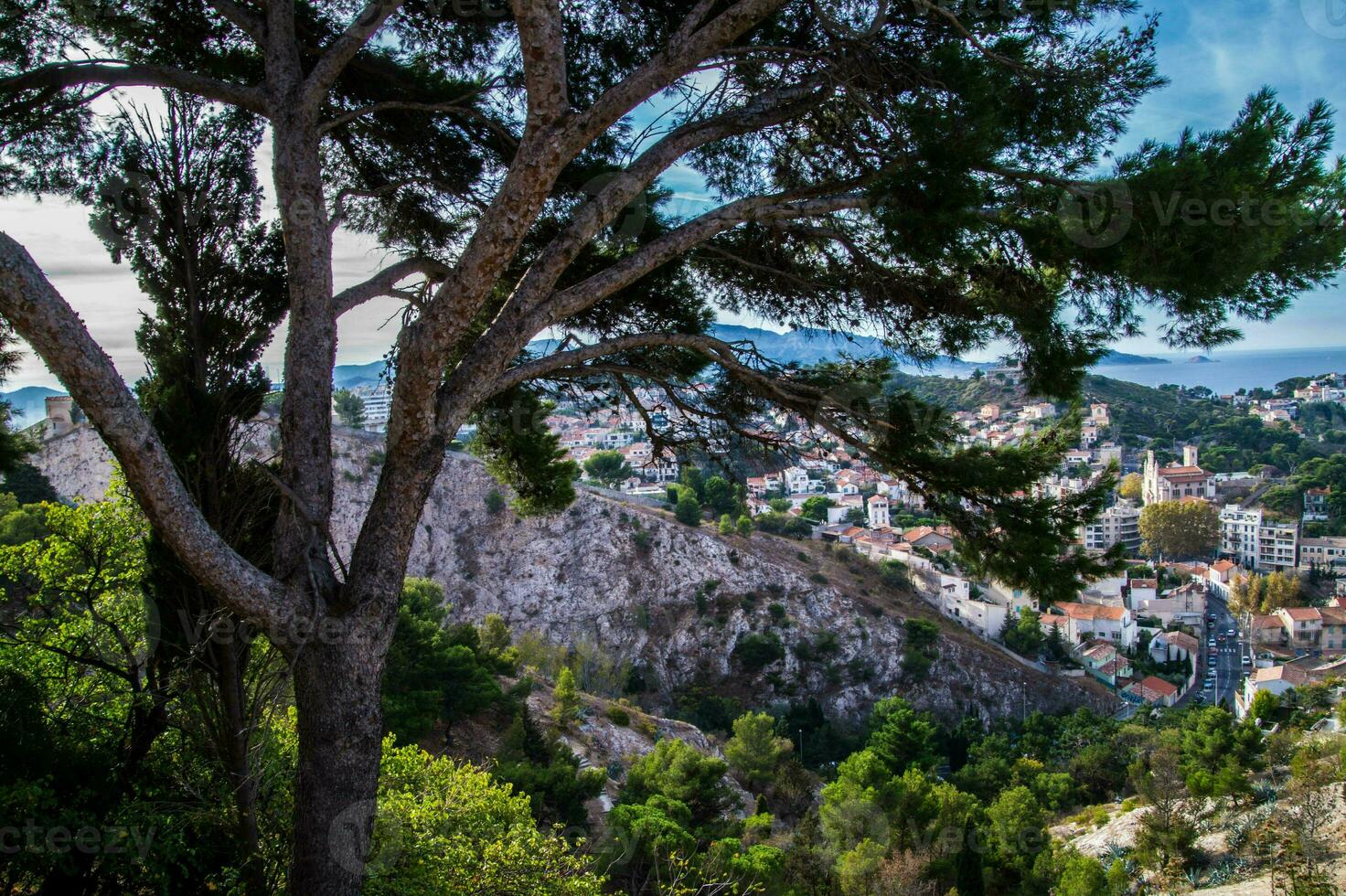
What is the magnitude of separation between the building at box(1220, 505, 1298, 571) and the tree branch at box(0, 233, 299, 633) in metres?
52.7

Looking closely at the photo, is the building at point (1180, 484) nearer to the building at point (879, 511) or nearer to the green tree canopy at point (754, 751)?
the building at point (879, 511)

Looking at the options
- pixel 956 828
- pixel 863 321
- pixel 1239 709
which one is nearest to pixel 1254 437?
pixel 1239 709

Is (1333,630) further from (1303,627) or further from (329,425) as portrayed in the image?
(329,425)

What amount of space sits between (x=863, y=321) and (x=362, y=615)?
2447mm

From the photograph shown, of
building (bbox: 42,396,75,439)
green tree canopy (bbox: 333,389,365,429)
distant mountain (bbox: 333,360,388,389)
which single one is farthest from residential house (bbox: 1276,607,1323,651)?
building (bbox: 42,396,75,439)

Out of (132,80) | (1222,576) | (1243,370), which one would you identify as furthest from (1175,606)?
(1243,370)

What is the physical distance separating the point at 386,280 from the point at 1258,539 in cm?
5413

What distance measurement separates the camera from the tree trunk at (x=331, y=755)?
2125 mm

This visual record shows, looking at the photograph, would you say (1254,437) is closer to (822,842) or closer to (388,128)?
(822,842)

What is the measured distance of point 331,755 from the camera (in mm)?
2135

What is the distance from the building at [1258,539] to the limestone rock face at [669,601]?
22.0 m

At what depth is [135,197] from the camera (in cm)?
302

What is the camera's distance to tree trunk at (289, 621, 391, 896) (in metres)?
2.12

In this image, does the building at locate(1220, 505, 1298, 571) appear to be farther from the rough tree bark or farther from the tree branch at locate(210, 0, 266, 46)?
the tree branch at locate(210, 0, 266, 46)
